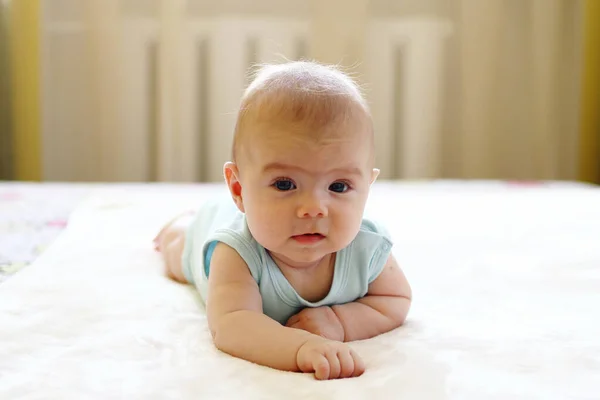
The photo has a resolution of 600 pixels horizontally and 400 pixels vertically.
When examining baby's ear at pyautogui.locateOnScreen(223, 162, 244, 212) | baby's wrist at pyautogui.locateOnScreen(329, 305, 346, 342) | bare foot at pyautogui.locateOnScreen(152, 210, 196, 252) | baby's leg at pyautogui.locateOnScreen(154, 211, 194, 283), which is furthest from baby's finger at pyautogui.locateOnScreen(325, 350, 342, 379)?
bare foot at pyautogui.locateOnScreen(152, 210, 196, 252)

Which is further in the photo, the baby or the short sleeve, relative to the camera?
the short sleeve

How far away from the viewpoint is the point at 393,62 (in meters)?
2.45

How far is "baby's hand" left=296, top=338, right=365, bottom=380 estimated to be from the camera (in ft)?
2.35

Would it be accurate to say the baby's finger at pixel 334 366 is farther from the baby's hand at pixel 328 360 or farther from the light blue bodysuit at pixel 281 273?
the light blue bodysuit at pixel 281 273

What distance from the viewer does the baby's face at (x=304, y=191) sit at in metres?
0.78

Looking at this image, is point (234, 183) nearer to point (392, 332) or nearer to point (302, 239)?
point (302, 239)

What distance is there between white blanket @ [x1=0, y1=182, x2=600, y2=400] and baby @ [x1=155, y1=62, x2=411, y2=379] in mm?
30

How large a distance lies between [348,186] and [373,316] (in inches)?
6.7

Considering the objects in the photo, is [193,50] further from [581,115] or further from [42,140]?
[581,115]

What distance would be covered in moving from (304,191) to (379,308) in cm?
20

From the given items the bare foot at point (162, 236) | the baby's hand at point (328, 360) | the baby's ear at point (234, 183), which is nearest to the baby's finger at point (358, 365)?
the baby's hand at point (328, 360)

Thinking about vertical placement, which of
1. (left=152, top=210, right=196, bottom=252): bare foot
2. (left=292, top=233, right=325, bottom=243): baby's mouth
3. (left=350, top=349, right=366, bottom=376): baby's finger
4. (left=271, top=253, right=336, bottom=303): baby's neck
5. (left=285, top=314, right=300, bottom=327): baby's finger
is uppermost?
(left=292, top=233, right=325, bottom=243): baby's mouth

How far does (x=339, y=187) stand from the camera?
809 millimetres

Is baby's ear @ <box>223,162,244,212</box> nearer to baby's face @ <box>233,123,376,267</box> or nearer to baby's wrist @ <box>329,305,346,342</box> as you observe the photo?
baby's face @ <box>233,123,376,267</box>
